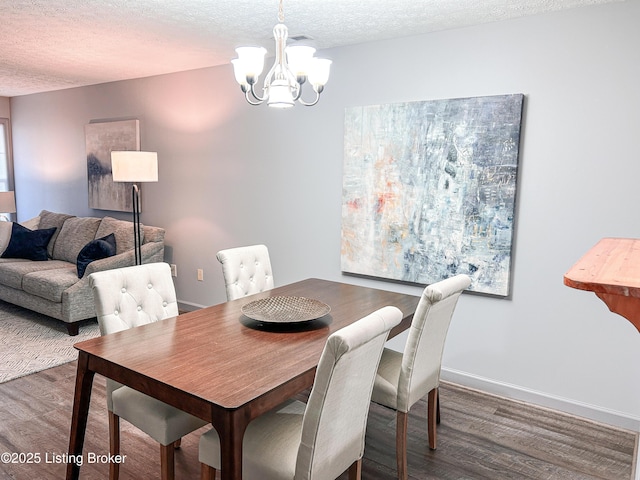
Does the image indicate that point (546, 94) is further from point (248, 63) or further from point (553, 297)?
point (248, 63)

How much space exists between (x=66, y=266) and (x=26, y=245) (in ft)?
2.18

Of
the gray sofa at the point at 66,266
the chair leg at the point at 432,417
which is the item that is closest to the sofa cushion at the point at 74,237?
the gray sofa at the point at 66,266

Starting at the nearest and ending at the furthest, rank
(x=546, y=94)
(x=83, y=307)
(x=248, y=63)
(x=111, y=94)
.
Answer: (x=248, y=63) < (x=546, y=94) < (x=83, y=307) < (x=111, y=94)

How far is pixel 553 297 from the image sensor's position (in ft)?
9.03

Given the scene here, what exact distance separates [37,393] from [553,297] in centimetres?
325

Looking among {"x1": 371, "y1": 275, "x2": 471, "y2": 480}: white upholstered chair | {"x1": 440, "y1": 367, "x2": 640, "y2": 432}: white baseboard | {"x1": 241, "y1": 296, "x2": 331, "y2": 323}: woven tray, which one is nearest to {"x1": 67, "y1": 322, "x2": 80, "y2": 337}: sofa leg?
{"x1": 241, "y1": 296, "x2": 331, "y2": 323}: woven tray

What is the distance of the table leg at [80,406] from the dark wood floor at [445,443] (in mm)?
320

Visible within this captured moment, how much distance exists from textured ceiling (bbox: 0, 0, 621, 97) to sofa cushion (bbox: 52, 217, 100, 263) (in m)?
1.64

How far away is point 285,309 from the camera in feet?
7.30

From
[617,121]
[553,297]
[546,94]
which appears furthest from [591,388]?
[546,94]

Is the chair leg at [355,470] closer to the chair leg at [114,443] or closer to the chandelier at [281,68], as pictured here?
the chair leg at [114,443]

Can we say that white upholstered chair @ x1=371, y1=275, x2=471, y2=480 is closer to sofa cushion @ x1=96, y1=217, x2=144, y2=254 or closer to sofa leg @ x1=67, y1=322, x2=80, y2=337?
sofa leg @ x1=67, y1=322, x2=80, y2=337

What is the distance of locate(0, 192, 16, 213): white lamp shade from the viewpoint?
5512 millimetres

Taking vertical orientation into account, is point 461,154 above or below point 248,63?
below
